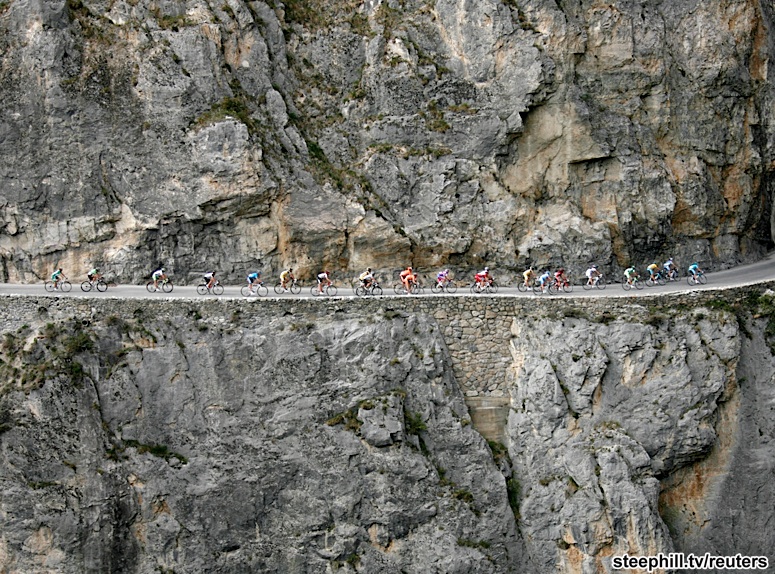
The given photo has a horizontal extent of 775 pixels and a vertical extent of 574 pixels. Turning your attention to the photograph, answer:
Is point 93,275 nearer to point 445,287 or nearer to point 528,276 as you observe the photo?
point 445,287

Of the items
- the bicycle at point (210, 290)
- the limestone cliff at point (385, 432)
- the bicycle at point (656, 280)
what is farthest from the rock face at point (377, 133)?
the limestone cliff at point (385, 432)

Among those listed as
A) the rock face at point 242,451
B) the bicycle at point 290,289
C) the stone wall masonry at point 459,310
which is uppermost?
the bicycle at point 290,289

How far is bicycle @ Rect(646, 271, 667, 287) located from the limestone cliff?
3587 mm

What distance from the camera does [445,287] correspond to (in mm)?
36250

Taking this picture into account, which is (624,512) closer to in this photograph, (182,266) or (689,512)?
(689,512)

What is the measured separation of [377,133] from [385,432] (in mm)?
13622

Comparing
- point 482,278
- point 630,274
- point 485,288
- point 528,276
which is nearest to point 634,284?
point 630,274

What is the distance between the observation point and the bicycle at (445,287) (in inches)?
1411

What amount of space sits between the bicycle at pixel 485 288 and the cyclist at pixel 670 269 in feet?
24.4

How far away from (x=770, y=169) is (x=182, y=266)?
26598 mm

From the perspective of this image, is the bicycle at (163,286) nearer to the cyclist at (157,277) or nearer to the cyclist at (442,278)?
the cyclist at (157,277)

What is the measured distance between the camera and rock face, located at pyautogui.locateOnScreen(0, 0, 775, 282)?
36281 mm

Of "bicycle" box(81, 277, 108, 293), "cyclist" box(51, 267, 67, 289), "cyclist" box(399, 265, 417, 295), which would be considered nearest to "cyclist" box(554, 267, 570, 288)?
"cyclist" box(399, 265, 417, 295)

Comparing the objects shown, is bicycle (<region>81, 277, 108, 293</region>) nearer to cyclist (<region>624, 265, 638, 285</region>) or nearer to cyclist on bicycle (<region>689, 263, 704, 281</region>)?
cyclist (<region>624, 265, 638, 285</region>)
